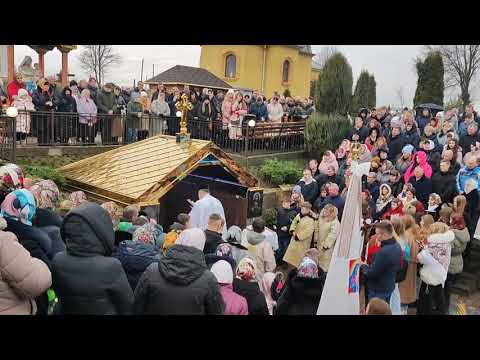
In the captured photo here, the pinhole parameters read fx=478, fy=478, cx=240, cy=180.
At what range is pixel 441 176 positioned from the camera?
19.4ft

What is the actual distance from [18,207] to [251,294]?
4.81 ft

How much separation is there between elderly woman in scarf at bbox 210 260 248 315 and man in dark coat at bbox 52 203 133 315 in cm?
55

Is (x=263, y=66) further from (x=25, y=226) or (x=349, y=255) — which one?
(x=25, y=226)

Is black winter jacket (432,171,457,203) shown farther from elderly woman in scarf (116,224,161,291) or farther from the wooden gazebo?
the wooden gazebo

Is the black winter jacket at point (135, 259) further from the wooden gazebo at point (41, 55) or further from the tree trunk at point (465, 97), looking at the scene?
the tree trunk at point (465, 97)

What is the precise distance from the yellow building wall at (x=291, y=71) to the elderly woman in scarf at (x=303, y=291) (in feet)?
10.8

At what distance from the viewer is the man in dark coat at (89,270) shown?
2490 mm

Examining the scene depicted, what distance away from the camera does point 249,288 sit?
300cm

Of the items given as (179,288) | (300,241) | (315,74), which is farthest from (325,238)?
(315,74)

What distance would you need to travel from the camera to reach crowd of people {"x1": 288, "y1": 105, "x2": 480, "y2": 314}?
13.9 ft
